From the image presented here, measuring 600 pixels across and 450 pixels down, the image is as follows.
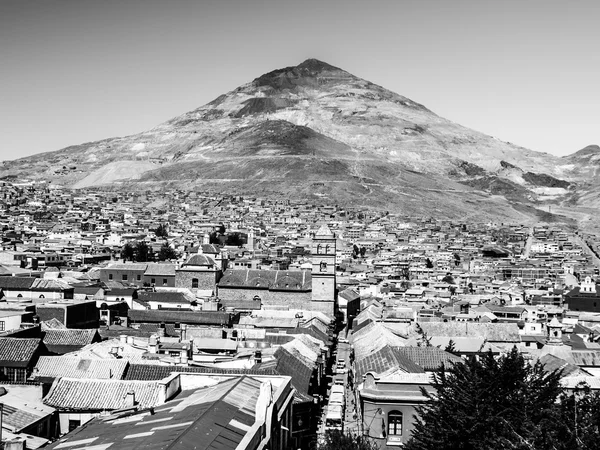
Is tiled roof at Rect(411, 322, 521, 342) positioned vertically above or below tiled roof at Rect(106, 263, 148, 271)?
below

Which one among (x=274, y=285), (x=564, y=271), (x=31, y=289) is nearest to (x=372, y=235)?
(x=564, y=271)

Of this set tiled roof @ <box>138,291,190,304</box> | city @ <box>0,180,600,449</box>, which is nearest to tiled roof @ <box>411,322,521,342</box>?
city @ <box>0,180,600,449</box>

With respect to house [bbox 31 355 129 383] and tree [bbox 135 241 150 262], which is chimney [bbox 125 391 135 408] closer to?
house [bbox 31 355 129 383]

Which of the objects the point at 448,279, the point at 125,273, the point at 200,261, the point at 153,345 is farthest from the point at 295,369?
the point at 448,279

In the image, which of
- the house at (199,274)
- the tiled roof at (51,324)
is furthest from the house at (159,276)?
the tiled roof at (51,324)

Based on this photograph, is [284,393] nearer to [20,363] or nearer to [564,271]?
[20,363]

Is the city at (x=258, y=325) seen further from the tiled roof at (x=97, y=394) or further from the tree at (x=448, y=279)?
the tree at (x=448, y=279)
